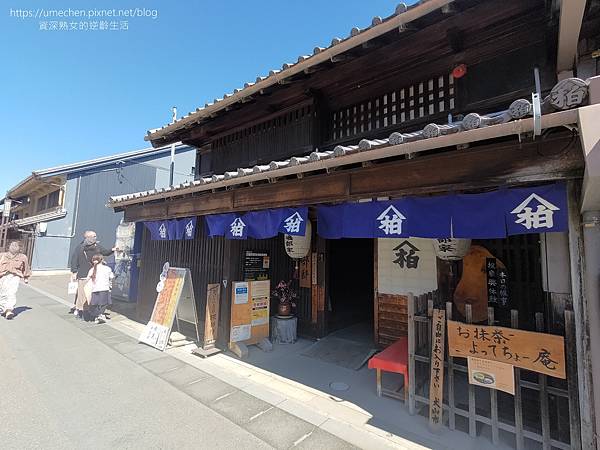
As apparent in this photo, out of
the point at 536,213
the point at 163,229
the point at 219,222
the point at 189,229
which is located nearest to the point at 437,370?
the point at 536,213

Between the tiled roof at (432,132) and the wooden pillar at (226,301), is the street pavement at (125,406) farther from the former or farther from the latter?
the tiled roof at (432,132)

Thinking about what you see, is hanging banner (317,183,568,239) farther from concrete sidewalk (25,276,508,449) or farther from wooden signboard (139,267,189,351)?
wooden signboard (139,267,189,351)

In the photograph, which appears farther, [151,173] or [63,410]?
[151,173]

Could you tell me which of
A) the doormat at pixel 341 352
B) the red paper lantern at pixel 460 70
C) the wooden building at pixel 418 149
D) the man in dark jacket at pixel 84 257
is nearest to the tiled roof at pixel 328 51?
the wooden building at pixel 418 149

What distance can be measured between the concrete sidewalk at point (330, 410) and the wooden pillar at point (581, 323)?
117 cm

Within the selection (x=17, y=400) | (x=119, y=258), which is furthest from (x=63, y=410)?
(x=119, y=258)

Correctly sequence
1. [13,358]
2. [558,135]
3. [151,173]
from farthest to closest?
[151,173], [13,358], [558,135]

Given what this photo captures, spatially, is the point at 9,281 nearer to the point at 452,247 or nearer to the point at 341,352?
the point at 341,352

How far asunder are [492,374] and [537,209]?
2.10 meters

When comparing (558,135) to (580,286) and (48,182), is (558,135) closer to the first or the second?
(580,286)

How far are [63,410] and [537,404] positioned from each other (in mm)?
6906

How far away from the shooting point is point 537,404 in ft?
14.6

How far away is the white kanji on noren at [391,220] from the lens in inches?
168

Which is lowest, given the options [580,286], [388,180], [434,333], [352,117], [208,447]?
[208,447]
